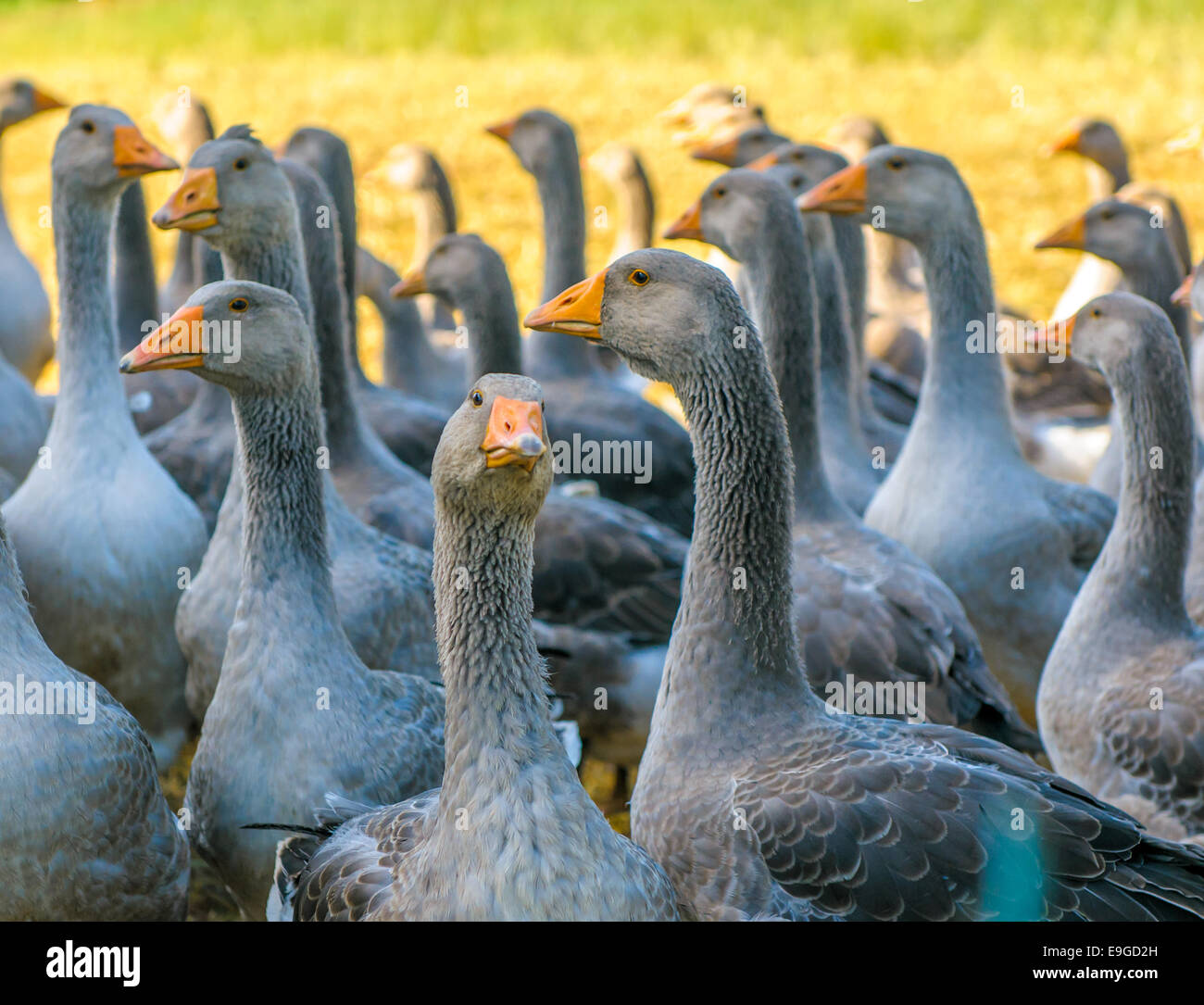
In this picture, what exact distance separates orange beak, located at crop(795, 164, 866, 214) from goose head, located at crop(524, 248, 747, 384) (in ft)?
8.35

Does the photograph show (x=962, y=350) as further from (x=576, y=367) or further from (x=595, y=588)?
(x=576, y=367)

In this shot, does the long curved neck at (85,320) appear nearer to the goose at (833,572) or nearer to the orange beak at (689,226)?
the orange beak at (689,226)

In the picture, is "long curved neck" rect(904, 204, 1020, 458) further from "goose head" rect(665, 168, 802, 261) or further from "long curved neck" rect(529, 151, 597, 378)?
"long curved neck" rect(529, 151, 597, 378)

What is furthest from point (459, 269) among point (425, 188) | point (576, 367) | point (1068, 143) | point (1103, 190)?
point (1103, 190)

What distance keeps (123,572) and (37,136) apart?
68.1 ft

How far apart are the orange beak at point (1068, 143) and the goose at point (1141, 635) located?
18.5 ft

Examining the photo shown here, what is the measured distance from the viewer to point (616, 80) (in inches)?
1030

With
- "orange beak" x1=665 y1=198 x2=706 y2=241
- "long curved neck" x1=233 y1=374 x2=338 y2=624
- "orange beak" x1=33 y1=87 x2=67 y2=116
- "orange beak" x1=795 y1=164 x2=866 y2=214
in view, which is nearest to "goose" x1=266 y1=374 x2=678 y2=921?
"long curved neck" x1=233 y1=374 x2=338 y2=624

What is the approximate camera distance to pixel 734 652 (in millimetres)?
4438

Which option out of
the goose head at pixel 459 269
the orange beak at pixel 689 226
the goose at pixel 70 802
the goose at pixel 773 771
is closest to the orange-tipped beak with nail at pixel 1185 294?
the orange beak at pixel 689 226

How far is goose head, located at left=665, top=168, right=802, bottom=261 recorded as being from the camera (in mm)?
6395
